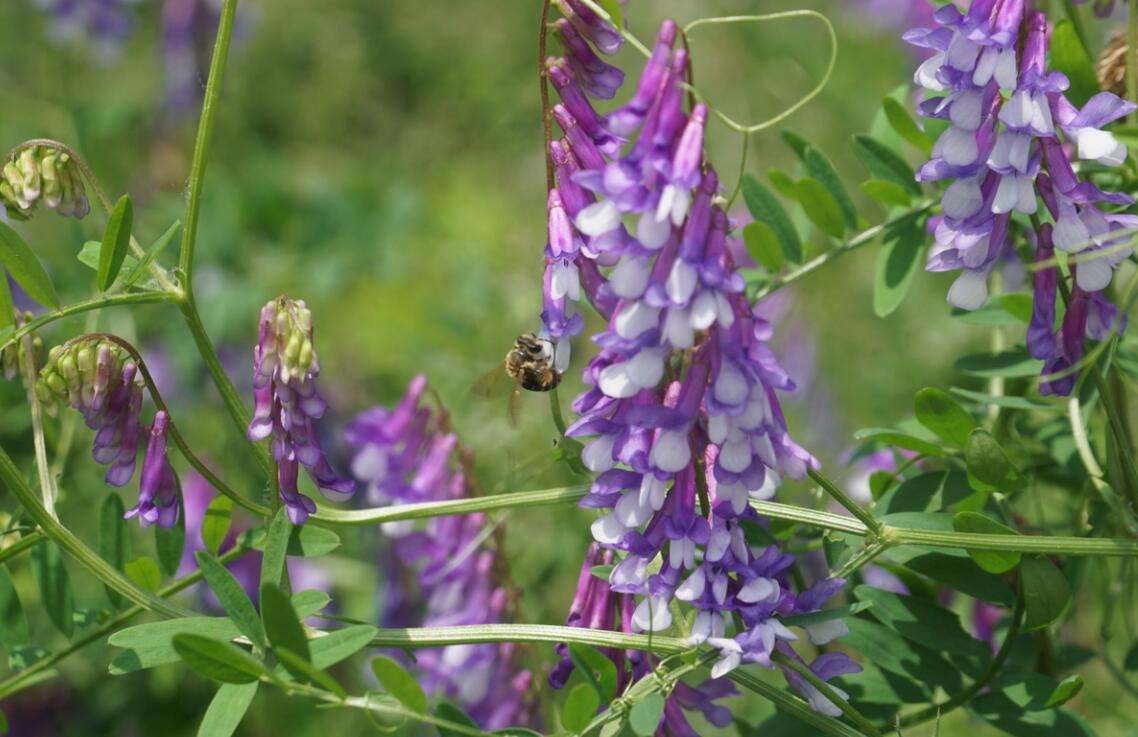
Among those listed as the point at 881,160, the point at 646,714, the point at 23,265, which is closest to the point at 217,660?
the point at 646,714

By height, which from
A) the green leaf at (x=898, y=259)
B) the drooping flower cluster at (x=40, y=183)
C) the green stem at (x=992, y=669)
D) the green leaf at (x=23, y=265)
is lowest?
the green stem at (x=992, y=669)

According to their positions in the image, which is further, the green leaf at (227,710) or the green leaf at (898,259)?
the green leaf at (898,259)

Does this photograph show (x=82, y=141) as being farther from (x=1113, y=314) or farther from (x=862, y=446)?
(x=1113, y=314)

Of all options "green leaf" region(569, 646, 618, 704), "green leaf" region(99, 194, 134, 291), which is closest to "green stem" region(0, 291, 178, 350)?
"green leaf" region(99, 194, 134, 291)

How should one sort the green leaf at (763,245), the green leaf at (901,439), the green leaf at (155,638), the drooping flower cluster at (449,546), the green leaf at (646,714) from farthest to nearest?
the drooping flower cluster at (449,546), the green leaf at (763,245), the green leaf at (901,439), the green leaf at (155,638), the green leaf at (646,714)

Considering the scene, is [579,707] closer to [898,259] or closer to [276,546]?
[276,546]

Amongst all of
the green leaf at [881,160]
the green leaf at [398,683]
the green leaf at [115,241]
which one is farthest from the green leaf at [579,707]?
the green leaf at [881,160]

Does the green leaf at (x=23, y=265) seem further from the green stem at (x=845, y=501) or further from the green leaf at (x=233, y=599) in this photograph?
the green stem at (x=845, y=501)

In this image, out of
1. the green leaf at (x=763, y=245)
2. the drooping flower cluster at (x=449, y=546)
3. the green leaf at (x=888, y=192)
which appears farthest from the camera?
the drooping flower cluster at (x=449, y=546)
